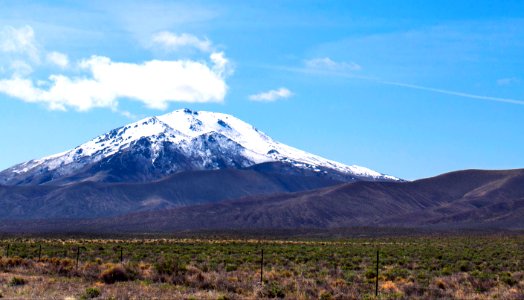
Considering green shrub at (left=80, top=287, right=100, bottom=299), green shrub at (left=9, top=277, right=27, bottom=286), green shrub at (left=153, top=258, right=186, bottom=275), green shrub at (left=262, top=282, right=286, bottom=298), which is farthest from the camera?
green shrub at (left=153, top=258, right=186, bottom=275)

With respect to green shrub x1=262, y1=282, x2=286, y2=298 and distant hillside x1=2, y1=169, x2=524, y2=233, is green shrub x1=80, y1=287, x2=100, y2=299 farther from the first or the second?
distant hillside x1=2, y1=169, x2=524, y2=233

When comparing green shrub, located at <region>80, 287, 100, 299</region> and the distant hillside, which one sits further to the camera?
the distant hillside

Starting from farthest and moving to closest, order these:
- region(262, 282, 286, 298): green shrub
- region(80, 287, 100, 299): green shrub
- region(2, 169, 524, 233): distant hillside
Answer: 1. region(2, 169, 524, 233): distant hillside
2. region(262, 282, 286, 298): green shrub
3. region(80, 287, 100, 299): green shrub

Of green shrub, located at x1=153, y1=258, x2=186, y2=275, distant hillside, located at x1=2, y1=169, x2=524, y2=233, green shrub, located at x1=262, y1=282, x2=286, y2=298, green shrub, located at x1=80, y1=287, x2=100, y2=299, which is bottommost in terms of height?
green shrub, located at x1=80, y1=287, x2=100, y2=299

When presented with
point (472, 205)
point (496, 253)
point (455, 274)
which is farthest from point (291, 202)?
point (455, 274)

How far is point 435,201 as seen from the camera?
586ft

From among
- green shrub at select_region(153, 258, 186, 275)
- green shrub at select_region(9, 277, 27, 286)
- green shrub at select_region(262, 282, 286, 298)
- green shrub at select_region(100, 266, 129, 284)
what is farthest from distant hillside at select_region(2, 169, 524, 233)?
green shrub at select_region(262, 282, 286, 298)

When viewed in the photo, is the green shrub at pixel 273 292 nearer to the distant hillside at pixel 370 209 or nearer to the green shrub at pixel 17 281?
the green shrub at pixel 17 281

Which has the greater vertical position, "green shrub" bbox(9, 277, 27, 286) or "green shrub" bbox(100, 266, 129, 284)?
"green shrub" bbox(100, 266, 129, 284)

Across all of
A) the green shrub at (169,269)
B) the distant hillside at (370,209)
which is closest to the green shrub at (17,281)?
the green shrub at (169,269)

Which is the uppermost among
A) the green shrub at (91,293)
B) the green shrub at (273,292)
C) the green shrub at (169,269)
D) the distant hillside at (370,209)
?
the distant hillside at (370,209)

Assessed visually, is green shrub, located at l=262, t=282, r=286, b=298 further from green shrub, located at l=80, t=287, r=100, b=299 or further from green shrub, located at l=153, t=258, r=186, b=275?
green shrub, located at l=80, t=287, r=100, b=299

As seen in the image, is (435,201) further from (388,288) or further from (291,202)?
(388,288)

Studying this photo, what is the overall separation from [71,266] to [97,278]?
4027 mm
